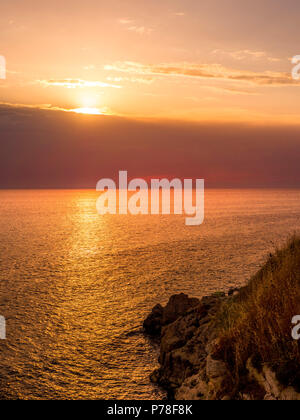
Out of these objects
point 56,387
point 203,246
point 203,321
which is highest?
point 203,246

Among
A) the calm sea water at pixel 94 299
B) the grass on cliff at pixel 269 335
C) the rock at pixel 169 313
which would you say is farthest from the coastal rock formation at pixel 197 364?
the calm sea water at pixel 94 299

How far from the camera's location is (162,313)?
19.4m

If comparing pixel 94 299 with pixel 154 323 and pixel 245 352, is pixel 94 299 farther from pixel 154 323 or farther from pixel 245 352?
pixel 245 352

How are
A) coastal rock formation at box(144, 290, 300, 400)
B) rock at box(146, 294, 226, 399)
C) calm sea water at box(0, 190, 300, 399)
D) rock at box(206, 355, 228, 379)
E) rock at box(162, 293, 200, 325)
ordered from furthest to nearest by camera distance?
rock at box(162, 293, 200, 325) < calm sea water at box(0, 190, 300, 399) < rock at box(146, 294, 226, 399) < rock at box(206, 355, 228, 379) < coastal rock formation at box(144, 290, 300, 400)

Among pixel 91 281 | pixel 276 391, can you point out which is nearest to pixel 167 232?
pixel 91 281

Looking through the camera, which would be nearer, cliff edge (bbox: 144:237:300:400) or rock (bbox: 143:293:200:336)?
cliff edge (bbox: 144:237:300:400)

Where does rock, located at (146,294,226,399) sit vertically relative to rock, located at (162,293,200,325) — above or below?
below

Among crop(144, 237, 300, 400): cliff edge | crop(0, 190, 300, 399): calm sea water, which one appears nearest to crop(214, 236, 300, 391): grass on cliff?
crop(144, 237, 300, 400): cliff edge

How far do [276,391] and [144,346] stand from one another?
1001cm

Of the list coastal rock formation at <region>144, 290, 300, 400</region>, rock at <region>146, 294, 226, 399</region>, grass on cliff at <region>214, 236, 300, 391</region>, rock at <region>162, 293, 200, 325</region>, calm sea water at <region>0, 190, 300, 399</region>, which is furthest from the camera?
rock at <region>162, 293, 200, 325</region>

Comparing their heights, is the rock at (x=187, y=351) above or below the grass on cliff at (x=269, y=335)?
below

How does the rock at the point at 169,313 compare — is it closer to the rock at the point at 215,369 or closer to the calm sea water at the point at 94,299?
the calm sea water at the point at 94,299

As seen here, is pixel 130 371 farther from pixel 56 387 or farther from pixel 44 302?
pixel 44 302

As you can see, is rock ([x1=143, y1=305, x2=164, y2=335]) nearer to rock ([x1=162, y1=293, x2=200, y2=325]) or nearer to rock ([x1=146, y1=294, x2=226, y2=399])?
rock ([x1=162, y1=293, x2=200, y2=325])
